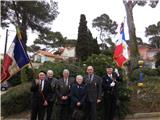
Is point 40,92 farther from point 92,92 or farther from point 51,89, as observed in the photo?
point 92,92

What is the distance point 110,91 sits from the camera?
1270 cm

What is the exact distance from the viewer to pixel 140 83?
54.3 ft

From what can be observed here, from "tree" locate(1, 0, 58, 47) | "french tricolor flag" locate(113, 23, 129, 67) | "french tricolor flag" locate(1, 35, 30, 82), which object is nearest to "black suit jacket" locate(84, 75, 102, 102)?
"french tricolor flag" locate(1, 35, 30, 82)

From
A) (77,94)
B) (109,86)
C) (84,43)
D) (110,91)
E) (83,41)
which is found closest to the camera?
(77,94)

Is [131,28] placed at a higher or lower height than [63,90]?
higher

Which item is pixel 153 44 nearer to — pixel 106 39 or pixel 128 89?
pixel 106 39

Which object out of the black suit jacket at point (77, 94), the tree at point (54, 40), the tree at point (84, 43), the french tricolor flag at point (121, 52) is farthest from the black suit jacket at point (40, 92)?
the tree at point (54, 40)

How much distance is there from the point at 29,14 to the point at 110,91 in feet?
80.2

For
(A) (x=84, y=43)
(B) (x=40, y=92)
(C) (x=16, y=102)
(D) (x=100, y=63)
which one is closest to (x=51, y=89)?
(B) (x=40, y=92)

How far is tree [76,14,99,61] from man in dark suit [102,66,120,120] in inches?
598

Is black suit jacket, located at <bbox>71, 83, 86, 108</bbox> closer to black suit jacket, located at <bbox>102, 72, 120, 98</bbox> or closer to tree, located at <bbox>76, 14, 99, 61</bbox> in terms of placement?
black suit jacket, located at <bbox>102, 72, 120, 98</bbox>

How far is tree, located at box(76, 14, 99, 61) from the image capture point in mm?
28406

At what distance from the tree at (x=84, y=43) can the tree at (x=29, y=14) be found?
251 inches

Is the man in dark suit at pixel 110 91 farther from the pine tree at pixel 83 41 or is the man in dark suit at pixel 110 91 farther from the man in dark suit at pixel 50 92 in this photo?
the pine tree at pixel 83 41
